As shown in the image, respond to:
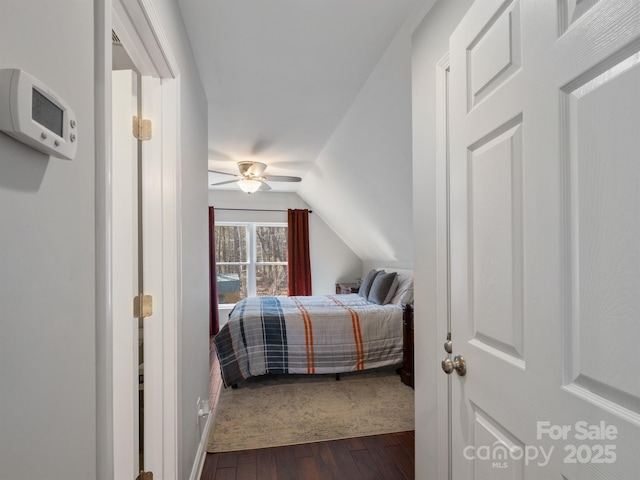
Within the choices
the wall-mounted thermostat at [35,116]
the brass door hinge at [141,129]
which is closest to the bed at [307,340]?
the brass door hinge at [141,129]

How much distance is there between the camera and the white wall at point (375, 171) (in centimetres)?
212

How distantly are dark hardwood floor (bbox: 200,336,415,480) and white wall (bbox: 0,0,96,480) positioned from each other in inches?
59.3

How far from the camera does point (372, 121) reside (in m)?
2.58

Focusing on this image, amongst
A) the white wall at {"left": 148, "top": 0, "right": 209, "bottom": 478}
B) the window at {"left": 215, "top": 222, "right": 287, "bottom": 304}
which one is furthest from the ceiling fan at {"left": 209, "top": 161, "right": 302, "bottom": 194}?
the window at {"left": 215, "top": 222, "right": 287, "bottom": 304}

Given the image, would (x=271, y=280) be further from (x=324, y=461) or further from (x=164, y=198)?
(x=164, y=198)

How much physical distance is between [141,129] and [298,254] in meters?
4.34

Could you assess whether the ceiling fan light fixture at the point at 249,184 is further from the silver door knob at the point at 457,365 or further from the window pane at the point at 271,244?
the silver door knob at the point at 457,365

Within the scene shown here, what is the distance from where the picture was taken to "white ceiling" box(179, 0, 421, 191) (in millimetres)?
1548

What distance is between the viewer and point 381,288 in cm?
394

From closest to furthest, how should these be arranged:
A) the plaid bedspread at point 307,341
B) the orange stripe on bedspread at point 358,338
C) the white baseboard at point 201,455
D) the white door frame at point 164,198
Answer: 1. the white door frame at point 164,198
2. the white baseboard at point 201,455
3. the plaid bedspread at point 307,341
4. the orange stripe on bedspread at point 358,338

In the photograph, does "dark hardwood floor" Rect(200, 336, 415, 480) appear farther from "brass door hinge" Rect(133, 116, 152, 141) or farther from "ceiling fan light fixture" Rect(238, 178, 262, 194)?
"ceiling fan light fixture" Rect(238, 178, 262, 194)

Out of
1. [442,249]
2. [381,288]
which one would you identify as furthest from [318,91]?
[381,288]

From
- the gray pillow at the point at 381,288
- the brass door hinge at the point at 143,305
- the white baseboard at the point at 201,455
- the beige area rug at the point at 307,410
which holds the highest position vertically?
the brass door hinge at the point at 143,305

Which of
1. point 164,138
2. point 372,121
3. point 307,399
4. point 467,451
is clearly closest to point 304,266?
point 307,399
